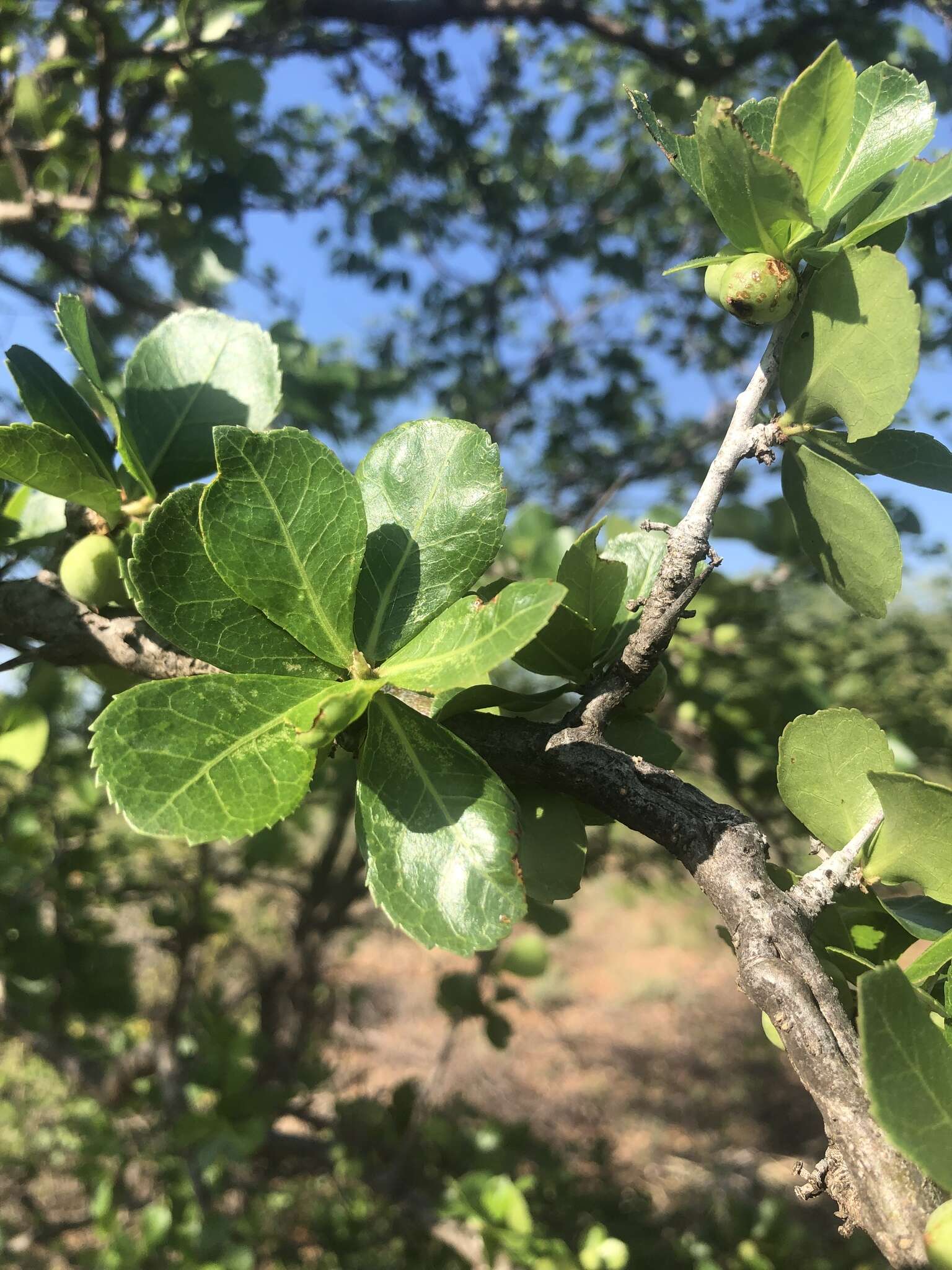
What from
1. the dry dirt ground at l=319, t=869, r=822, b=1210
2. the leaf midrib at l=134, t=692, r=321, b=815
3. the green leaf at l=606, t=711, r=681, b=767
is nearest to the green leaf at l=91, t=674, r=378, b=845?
the leaf midrib at l=134, t=692, r=321, b=815

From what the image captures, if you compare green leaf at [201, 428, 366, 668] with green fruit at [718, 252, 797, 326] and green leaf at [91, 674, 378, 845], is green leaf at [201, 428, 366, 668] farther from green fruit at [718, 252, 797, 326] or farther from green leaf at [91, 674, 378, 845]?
green fruit at [718, 252, 797, 326]

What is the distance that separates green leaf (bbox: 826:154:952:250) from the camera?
0.65m

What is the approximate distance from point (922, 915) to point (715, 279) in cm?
56

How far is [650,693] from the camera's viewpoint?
85 centimetres

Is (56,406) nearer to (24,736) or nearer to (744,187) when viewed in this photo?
(24,736)

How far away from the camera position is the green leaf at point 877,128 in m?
0.72

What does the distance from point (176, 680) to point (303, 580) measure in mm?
131

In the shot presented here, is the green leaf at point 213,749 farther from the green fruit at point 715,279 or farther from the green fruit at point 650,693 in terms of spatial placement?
the green fruit at point 715,279

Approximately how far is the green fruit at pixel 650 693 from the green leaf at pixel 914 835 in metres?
0.22

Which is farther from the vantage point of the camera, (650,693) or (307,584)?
(650,693)

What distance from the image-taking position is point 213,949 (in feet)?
15.7

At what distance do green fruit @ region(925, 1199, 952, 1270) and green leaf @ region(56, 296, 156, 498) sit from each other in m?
0.87

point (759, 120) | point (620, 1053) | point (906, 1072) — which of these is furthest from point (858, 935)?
point (620, 1053)

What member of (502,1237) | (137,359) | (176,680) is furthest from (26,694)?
(502,1237)
